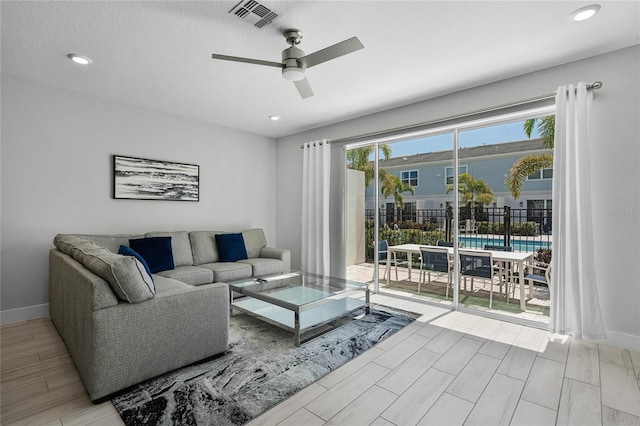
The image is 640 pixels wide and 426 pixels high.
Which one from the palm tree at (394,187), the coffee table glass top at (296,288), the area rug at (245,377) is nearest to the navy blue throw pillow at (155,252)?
the coffee table glass top at (296,288)

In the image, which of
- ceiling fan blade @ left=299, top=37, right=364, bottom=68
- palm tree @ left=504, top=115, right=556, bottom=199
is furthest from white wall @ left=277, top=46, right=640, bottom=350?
ceiling fan blade @ left=299, top=37, right=364, bottom=68

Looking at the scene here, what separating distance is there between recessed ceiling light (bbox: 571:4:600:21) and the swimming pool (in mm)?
2031

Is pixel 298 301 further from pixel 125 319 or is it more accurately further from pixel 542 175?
pixel 542 175

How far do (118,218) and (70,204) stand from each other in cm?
51

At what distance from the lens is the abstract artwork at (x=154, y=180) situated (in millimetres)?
3881

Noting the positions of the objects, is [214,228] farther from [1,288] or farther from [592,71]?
[592,71]

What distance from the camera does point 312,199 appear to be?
4.86m

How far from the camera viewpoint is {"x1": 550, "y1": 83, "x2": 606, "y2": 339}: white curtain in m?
2.67

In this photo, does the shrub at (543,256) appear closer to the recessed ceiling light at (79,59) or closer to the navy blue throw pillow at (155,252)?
the navy blue throw pillow at (155,252)

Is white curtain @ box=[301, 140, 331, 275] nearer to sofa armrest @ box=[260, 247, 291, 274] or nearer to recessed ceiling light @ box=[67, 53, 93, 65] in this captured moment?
sofa armrest @ box=[260, 247, 291, 274]

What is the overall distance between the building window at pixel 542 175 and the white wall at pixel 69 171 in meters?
4.22

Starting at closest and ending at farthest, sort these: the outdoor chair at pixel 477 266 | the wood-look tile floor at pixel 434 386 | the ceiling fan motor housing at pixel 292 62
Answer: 1. the wood-look tile floor at pixel 434 386
2. the ceiling fan motor housing at pixel 292 62
3. the outdoor chair at pixel 477 266

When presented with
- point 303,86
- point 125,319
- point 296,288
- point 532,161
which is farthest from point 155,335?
point 532,161

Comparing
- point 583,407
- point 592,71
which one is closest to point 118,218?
point 583,407
